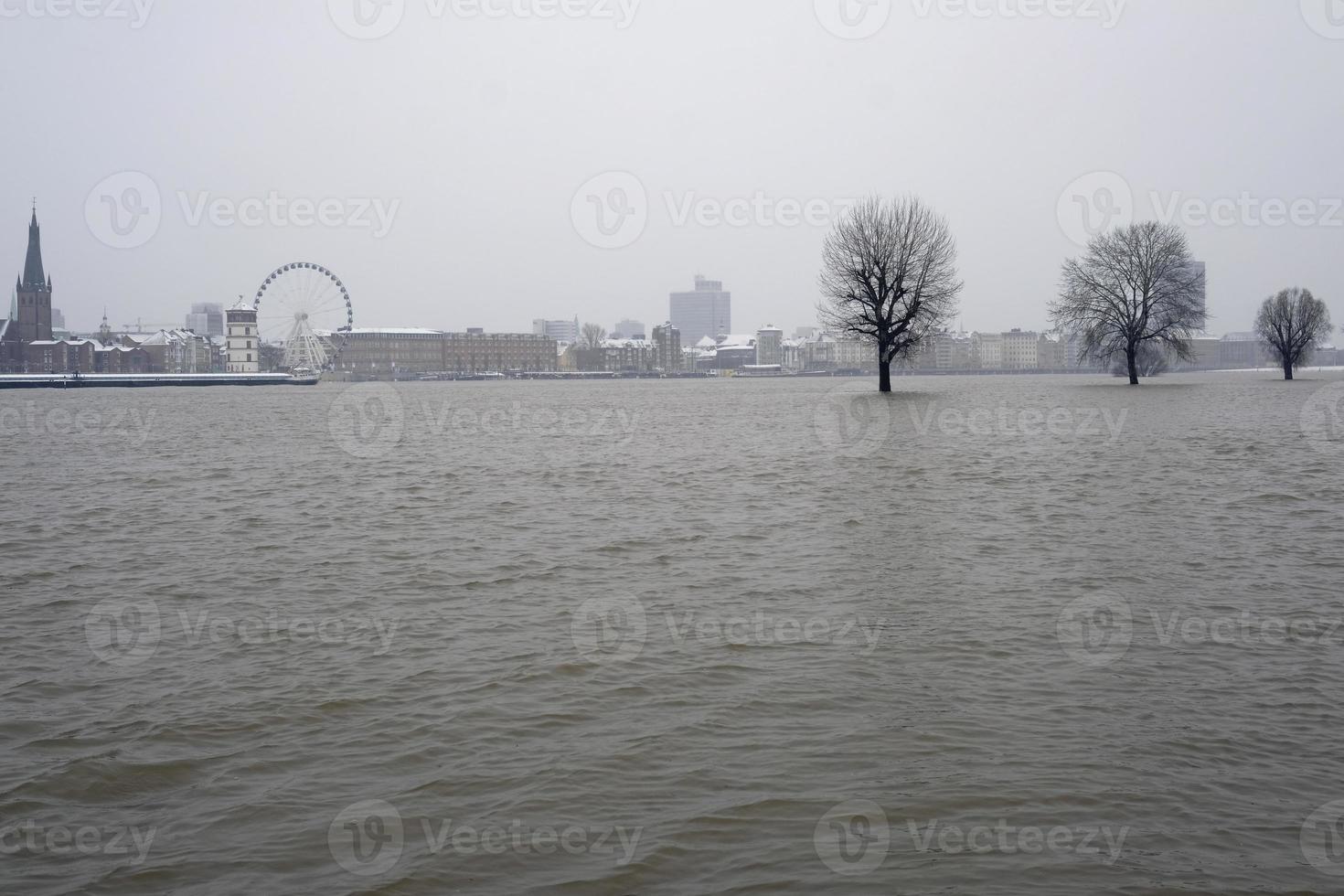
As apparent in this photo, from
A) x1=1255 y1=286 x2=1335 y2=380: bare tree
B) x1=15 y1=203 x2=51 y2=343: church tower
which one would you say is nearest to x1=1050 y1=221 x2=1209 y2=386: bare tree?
x1=1255 y1=286 x2=1335 y2=380: bare tree

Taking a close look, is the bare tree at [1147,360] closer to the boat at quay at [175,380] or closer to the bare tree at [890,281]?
the bare tree at [890,281]

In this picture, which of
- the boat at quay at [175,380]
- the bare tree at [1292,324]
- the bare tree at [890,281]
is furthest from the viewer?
the boat at quay at [175,380]

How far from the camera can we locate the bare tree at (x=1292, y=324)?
287 feet

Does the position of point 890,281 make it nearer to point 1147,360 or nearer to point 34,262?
point 1147,360

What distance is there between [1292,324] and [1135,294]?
86.0 ft

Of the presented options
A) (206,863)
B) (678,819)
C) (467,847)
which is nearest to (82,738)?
(206,863)

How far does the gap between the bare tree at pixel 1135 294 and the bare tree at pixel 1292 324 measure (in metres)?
20.1

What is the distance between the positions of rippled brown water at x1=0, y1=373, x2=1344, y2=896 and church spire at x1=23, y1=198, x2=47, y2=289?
186766mm

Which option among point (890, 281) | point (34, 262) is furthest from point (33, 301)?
point (890, 281)

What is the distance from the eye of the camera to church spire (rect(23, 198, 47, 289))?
6831 inches

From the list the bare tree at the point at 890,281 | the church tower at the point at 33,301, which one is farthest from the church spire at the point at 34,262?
the bare tree at the point at 890,281

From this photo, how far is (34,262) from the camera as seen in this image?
176 meters

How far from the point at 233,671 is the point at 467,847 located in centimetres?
405

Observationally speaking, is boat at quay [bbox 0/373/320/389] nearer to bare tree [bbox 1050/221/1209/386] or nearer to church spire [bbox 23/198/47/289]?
church spire [bbox 23/198/47/289]
